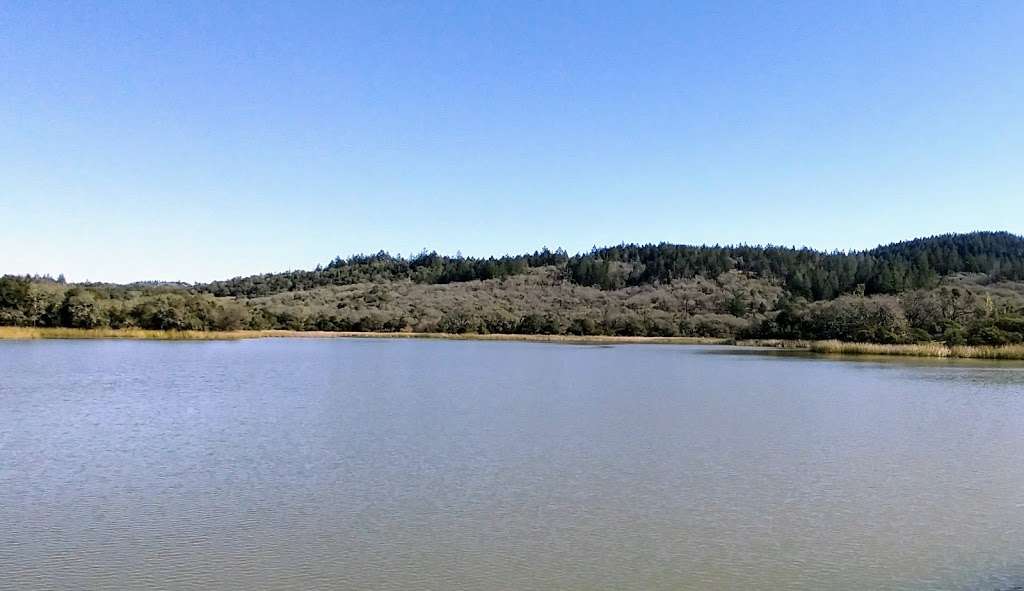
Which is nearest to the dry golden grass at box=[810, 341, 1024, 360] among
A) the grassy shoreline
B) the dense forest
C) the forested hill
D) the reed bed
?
the grassy shoreline

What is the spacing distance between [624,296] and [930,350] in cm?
6327

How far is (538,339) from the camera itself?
75.1 meters

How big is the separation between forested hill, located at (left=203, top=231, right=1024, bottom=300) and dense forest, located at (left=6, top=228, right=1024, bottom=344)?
342 mm

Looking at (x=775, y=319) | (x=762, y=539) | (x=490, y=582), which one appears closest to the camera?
(x=490, y=582)

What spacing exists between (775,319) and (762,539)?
63.9 metres

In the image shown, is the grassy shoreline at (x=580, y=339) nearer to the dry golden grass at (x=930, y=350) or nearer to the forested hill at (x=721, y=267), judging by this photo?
the dry golden grass at (x=930, y=350)

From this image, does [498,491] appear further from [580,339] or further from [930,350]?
[580,339]

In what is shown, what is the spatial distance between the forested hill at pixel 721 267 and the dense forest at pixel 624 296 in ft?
1.12

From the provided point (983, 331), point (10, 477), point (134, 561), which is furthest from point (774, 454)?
point (983, 331)

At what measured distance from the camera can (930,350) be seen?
43.7 metres

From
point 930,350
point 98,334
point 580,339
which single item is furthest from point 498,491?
point 580,339

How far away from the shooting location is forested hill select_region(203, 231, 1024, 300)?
90.8 meters

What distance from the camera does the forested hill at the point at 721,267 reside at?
3573 inches

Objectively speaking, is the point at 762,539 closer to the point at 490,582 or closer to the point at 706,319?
the point at 490,582
